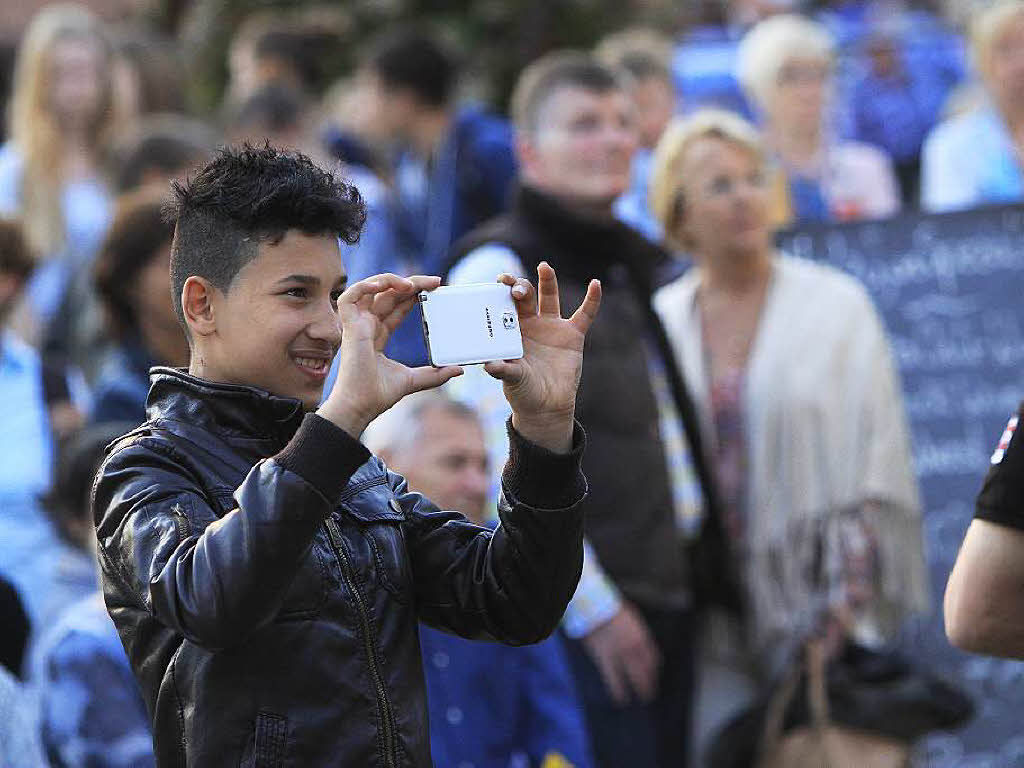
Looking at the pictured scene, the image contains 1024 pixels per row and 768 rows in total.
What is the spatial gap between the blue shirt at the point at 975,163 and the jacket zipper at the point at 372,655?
15.2 ft

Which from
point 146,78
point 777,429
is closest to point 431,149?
point 146,78

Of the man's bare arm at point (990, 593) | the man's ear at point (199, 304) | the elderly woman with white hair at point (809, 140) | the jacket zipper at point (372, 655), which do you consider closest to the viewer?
the jacket zipper at point (372, 655)

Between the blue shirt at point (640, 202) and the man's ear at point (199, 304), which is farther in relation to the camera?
the blue shirt at point (640, 202)

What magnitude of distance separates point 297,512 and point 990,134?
5.19 metres

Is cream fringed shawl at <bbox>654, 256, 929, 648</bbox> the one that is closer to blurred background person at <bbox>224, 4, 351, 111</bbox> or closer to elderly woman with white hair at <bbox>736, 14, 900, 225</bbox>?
elderly woman with white hair at <bbox>736, 14, 900, 225</bbox>

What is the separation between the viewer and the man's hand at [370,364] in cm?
229

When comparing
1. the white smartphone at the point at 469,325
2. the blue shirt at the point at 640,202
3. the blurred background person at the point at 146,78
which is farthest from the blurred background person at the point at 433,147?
the white smartphone at the point at 469,325

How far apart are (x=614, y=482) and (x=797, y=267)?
143cm

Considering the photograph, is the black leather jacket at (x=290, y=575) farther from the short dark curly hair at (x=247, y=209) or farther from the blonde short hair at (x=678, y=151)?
the blonde short hair at (x=678, y=151)

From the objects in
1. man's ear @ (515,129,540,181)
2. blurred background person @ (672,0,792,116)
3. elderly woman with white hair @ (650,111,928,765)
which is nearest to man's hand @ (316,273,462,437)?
man's ear @ (515,129,540,181)

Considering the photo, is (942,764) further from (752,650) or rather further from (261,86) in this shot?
(261,86)

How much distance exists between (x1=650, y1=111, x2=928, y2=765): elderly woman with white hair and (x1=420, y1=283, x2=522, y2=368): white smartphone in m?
2.93

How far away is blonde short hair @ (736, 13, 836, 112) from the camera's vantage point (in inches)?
282

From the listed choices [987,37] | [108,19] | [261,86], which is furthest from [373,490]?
[108,19]
